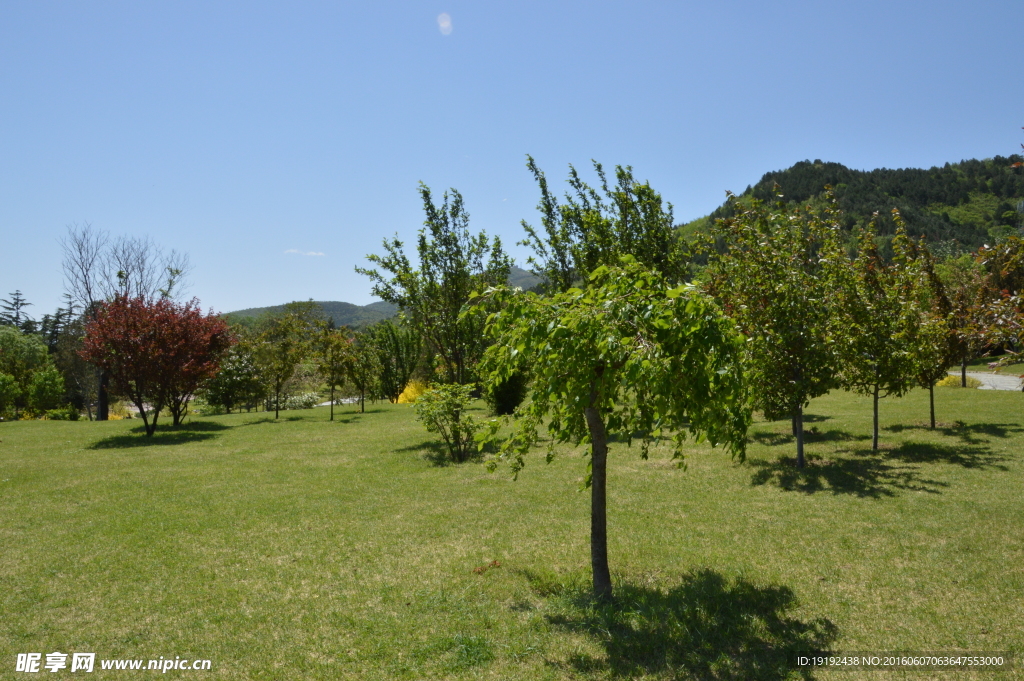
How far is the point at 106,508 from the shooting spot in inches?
398

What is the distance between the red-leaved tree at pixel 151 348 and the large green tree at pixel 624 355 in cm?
1948

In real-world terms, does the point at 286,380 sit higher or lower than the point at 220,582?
higher

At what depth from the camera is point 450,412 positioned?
13.9 meters

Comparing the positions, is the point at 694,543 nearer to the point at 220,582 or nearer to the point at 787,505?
the point at 787,505

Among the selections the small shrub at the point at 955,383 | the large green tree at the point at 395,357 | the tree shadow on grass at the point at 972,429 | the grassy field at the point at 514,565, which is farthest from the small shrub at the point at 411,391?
the small shrub at the point at 955,383

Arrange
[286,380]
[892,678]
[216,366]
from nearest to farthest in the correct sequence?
[892,678]
[216,366]
[286,380]

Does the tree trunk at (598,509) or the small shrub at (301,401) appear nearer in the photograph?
the tree trunk at (598,509)

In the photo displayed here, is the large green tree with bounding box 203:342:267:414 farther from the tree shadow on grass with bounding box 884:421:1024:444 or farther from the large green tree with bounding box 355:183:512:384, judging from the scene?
the tree shadow on grass with bounding box 884:421:1024:444

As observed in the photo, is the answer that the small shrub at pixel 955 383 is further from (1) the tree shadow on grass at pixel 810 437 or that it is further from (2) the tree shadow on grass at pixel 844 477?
(2) the tree shadow on grass at pixel 844 477

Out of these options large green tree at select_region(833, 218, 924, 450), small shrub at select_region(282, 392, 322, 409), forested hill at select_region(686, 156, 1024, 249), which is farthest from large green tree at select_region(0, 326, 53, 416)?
forested hill at select_region(686, 156, 1024, 249)

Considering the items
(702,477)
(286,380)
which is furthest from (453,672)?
(286,380)

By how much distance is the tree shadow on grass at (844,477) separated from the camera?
10.3 m

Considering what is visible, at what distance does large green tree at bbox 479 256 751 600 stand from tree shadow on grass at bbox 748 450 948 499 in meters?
6.29

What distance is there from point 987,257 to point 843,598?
4013 millimetres
